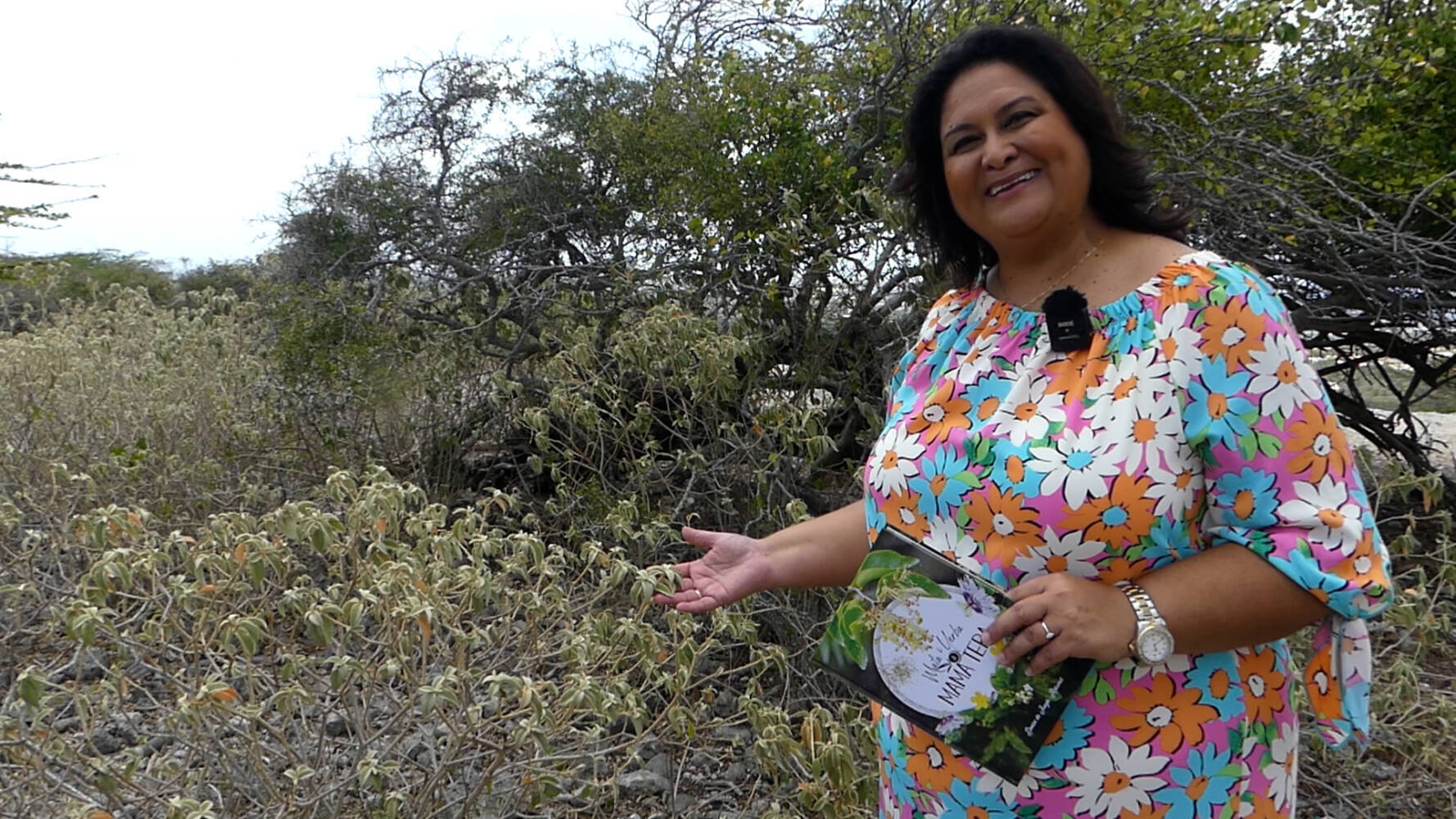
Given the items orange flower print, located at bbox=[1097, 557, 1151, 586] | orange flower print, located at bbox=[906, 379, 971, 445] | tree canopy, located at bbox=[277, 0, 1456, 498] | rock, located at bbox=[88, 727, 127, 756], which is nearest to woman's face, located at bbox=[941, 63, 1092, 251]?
orange flower print, located at bbox=[906, 379, 971, 445]

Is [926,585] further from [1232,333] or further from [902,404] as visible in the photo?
[1232,333]

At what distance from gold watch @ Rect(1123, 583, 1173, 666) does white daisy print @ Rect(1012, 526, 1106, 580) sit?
0.06 metres

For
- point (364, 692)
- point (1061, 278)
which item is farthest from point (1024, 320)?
point (364, 692)

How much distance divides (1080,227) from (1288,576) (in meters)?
0.50

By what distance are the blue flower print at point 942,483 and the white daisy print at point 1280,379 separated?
1.06 feet

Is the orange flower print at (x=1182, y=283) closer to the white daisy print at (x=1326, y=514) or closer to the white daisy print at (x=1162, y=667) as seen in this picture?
the white daisy print at (x=1326, y=514)

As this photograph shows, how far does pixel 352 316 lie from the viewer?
4.25 meters

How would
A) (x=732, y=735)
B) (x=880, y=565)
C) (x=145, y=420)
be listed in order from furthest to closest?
1. (x=145, y=420)
2. (x=732, y=735)
3. (x=880, y=565)

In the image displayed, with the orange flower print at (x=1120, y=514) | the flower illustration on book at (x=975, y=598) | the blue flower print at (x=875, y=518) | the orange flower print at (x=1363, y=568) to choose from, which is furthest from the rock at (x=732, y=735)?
the orange flower print at (x=1363, y=568)

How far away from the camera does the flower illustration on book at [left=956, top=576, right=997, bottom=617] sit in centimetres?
112

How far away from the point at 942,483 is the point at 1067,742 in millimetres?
331

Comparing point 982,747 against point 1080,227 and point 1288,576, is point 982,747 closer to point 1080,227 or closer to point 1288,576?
point 1288,576

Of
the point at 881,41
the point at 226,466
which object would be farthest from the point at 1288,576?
the point at 226,466

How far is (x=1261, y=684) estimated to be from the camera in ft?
3.79
